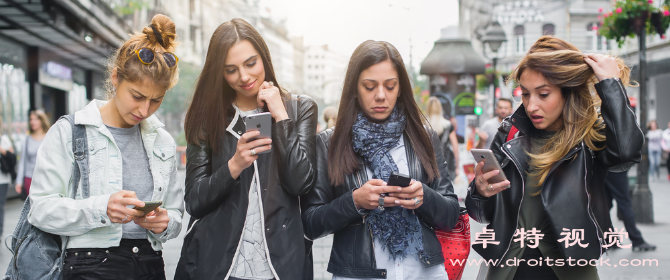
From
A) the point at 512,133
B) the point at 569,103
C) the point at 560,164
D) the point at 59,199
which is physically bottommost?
the point at 59,199

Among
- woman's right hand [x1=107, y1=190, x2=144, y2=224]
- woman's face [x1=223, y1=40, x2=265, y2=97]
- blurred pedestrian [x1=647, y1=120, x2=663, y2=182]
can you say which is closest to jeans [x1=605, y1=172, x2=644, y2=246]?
woman's face [x1=223, y1=40, x2=265, y2=97]

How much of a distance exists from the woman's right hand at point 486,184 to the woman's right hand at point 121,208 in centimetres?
142

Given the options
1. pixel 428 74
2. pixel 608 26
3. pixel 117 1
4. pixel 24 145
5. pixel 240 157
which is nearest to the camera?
pixel 240 157

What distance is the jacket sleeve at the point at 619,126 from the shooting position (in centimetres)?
231

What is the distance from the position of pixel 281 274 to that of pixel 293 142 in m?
0.56

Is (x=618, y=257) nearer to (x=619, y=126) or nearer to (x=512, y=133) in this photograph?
(x=512, y=133)

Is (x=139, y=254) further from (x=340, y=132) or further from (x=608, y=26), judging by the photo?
(x=608, y=26)

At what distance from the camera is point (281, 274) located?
237 centimetres

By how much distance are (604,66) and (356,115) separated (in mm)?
1093

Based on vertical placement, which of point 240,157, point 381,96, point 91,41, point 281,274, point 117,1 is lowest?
point 281,274

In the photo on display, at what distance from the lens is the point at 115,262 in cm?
243

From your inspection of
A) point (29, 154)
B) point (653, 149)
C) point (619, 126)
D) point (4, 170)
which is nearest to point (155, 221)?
point (619, 126)

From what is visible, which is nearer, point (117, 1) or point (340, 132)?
point (340, 132)

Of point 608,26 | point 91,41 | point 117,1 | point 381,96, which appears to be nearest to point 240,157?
point 381,96
